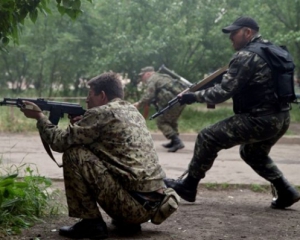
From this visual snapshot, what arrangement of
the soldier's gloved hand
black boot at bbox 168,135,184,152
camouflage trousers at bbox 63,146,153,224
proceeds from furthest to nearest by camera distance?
black boot at bbox 168,135,184,152 → the soldier's gloved hand → camouflage trousers at bbox 63,146,153,224

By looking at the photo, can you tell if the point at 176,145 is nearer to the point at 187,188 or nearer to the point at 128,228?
the point at 187,188

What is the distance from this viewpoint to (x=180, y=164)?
33.1 feet

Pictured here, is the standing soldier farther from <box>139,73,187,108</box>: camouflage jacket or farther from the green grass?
<box>139,73,187,108</box>: camouflage jacket

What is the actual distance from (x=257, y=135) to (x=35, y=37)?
14.9m

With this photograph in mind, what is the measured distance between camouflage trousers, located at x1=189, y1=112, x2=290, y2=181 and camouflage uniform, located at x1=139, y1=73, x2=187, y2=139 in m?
5.69

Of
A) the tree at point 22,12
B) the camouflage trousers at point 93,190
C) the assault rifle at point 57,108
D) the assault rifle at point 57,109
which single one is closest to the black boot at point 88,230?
the camouflage trousers at point 93,190

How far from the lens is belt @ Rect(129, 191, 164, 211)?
479cm

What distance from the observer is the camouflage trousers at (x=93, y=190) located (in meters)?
4.72

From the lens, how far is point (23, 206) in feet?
17.9

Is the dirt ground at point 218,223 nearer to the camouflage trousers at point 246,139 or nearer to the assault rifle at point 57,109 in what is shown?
the camouflage trousers at point 246,139

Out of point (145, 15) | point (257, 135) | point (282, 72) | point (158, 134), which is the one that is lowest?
point (158, 134)

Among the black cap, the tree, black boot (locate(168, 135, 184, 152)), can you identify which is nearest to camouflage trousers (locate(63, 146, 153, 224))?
the tree

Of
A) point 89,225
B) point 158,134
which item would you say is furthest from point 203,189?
point 158,134

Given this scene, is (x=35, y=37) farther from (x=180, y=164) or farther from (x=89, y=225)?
(x=89, y=225)
